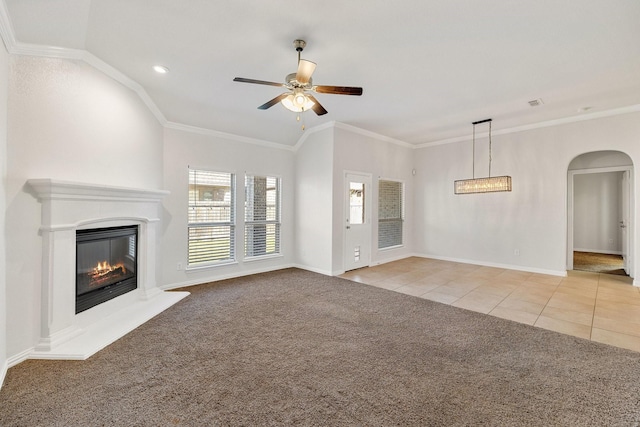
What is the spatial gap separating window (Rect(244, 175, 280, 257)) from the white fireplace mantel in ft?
7.26

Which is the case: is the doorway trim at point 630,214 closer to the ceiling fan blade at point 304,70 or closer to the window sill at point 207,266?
the ceiling fan blade at point 304,70

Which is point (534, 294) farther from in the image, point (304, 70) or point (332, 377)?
point (304, 70)

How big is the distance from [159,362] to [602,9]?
4.90 meters

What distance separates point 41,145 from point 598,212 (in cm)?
1162

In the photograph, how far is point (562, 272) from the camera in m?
5.47

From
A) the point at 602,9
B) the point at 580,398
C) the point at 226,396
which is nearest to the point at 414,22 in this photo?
the point at 602,9

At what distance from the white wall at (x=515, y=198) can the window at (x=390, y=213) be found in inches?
25.4

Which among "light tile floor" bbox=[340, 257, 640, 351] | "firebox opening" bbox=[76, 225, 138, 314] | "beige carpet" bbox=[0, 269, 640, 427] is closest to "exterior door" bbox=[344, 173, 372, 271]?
"light tile floor" bbox=[340, 257, 640, 351]

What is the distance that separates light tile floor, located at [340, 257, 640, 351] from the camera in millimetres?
3248

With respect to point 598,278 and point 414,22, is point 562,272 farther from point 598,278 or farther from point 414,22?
point 414,22

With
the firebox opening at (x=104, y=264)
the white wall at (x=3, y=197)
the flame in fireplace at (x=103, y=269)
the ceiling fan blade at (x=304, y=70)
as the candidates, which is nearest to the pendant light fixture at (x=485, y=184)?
the ceiling fan blade at (x=304, y=70)

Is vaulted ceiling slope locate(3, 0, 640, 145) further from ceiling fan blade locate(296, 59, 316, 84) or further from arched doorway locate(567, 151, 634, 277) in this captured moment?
arched doorway locate(567, 151, 634, 277)

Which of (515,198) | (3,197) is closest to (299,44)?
(3,197)

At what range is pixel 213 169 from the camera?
5.18 metres
